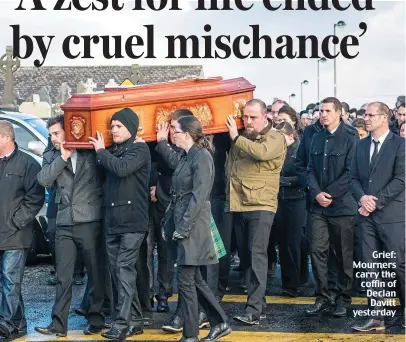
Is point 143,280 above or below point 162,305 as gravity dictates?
above

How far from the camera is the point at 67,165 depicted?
8.48m

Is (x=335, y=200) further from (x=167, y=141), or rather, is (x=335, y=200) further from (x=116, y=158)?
(x=116, y=158)

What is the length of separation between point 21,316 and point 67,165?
5.14 ft

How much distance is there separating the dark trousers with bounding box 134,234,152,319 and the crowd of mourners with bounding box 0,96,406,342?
0.01 metres

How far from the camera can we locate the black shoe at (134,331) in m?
8.45

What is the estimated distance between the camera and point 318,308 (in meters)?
9.34

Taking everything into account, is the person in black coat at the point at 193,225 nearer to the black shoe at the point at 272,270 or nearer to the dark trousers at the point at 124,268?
the dark trousers at the point at 124,268

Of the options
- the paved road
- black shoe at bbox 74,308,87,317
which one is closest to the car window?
the paved road

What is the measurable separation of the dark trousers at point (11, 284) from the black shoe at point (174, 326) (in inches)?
55.9

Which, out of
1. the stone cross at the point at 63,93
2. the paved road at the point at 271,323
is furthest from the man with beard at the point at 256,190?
the stone cross at the point at 63,93

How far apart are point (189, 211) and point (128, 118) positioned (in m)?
1.10

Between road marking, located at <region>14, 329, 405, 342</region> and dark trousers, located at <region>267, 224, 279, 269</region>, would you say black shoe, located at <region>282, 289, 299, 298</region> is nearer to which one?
dark trousers, located at <region>267, 224, 279, 269</region>

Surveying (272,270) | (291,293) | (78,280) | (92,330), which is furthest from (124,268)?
(272,270)

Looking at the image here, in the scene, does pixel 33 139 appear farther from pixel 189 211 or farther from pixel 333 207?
pixel 189 211
